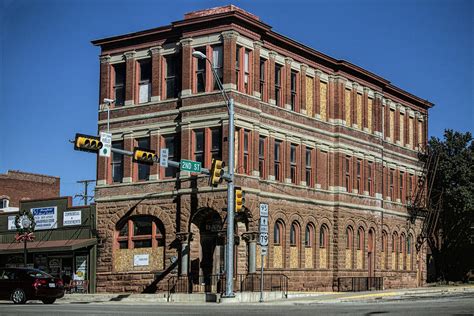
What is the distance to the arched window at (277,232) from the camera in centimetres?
4306

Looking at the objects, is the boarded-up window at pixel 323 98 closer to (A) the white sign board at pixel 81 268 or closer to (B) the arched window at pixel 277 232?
(B) the arched window at pixel 277 232

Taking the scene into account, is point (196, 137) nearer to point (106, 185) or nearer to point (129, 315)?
point (106, 185)

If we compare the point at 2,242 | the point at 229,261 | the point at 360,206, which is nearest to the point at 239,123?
the point at 229,261

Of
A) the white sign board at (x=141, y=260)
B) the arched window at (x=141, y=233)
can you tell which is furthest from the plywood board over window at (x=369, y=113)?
the white sign board at (x=141, y=260)

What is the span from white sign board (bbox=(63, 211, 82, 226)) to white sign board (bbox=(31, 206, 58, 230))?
2.61 feet

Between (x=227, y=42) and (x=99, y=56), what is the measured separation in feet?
→ 29.2

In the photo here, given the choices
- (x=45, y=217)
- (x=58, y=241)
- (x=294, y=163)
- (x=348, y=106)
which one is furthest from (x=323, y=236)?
(x=45, y=217)

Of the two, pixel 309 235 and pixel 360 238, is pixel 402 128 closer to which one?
pixel 360 238

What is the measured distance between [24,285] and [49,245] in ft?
46.8

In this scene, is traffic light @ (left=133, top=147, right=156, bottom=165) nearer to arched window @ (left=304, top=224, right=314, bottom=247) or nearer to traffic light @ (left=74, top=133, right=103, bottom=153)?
traffic light @ (left=74, top=133, right=103, bottom=153)

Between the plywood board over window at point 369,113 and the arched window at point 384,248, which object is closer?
the plywood board over window at point 369,113

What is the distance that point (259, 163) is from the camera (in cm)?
4253

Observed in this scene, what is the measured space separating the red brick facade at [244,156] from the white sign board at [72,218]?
189 centimetres

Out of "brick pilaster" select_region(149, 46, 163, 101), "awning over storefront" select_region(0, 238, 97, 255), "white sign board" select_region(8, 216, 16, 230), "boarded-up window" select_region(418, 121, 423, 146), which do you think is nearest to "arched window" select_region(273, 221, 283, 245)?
"brick pilaster" select_region(149, 46, 163, 101)
